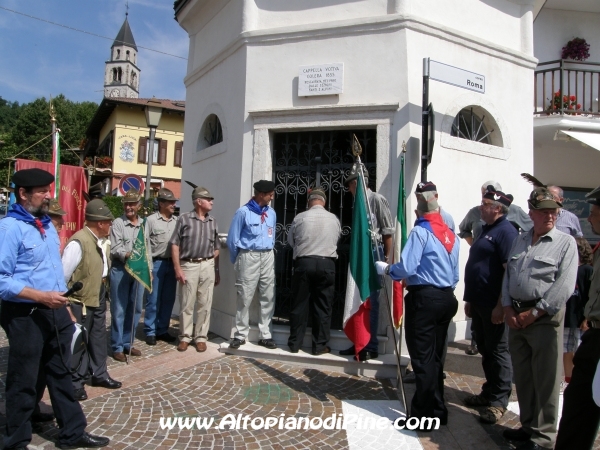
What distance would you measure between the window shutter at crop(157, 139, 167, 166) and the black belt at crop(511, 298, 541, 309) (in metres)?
32.3

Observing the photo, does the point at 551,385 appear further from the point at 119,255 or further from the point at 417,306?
the point at 119,255

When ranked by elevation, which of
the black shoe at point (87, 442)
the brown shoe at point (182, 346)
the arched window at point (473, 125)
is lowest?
the black shoe at point (87, 442)

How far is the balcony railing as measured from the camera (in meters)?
8.37

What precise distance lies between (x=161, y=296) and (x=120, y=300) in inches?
32.6

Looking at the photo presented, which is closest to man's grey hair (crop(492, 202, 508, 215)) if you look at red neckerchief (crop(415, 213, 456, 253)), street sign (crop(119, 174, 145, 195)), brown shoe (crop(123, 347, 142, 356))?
red neckerchief (crop(415, 213, 456, 253))

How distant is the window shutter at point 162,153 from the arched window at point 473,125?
2964 centimetres

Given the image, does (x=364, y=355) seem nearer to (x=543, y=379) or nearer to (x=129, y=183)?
(x=543, y=379)

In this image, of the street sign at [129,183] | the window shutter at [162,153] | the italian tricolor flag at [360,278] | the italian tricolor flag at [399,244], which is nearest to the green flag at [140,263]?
the italian tricolor flag at [360,278]

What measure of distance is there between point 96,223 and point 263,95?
287 centimetres

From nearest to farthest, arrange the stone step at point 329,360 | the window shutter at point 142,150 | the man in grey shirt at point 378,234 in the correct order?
the stone step at point 329,360 → the man in grey shirt at point 378,234 → the window shutter at point 142,150

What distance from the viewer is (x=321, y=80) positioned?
233 inches

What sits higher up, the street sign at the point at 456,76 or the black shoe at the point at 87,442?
the street sign at the point at 456,76

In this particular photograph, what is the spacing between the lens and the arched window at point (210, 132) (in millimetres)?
7557

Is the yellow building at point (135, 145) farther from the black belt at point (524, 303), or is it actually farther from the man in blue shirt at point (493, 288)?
the black belt at point (524, 303)
